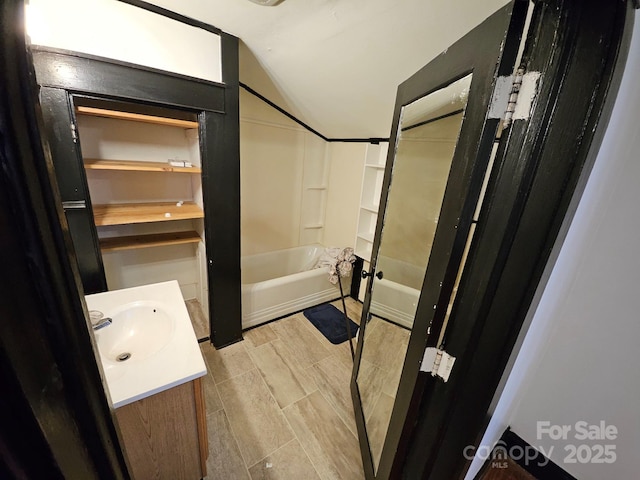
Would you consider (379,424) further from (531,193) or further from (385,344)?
(531,193)

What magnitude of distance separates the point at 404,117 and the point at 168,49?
1.40 metres

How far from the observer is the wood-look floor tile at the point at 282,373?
5.73ft

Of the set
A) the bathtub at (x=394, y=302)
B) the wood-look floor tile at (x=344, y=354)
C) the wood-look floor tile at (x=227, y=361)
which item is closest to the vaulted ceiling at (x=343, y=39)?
the bathtub at (x=394, y=302)

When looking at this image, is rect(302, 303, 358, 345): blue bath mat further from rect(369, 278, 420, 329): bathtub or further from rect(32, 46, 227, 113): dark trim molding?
rect(32, 46, 227, 113): dark trim molding

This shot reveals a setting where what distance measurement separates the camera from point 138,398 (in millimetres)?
852

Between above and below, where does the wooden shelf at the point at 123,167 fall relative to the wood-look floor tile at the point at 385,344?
above

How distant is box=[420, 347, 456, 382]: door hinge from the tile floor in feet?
3.46

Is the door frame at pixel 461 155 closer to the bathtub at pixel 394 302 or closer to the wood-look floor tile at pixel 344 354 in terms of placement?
the bathtub at pixel 394 302

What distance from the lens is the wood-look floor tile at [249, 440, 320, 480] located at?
4.24ft

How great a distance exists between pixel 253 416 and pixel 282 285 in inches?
45.5

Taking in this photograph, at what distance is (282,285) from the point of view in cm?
251

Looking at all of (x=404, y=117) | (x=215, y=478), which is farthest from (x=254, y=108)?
→ (x=215, y=478)

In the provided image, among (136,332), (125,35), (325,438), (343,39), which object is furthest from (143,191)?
(325,438)

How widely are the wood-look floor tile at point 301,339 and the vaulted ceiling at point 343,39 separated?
2.09 meters
